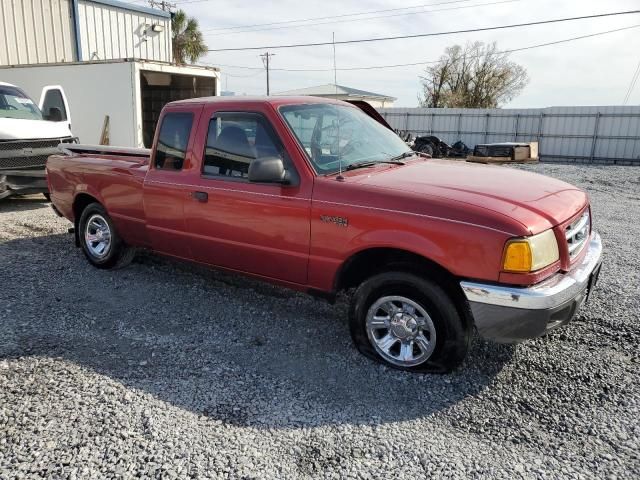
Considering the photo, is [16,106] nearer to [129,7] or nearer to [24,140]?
[24,140]

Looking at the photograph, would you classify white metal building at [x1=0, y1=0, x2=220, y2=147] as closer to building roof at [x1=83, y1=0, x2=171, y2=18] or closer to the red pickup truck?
building roof at [x1=83, y1=0, x2=171, y2=18]

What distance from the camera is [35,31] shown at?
53.4 ft

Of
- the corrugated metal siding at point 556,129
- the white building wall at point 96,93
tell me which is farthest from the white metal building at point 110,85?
the corrugated metal siding at point 556,129

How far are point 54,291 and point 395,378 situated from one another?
358cm

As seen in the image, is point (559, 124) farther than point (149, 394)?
Yes

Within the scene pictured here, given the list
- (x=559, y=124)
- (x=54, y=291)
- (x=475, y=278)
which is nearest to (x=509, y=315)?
(x=475, y=278)

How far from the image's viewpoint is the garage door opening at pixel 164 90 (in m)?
13.2

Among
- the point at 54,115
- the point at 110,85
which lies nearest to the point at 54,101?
the point at 110,85

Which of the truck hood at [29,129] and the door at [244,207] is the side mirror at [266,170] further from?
the truck hood at [29,129]

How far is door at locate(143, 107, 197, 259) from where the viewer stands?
4.55 metres

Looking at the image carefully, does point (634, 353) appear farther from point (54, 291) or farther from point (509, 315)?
point (54, 291)

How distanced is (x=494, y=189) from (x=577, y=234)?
2.35 feet

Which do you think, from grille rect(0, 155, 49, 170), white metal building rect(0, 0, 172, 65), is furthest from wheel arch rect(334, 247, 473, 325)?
white metal building rect(0, 0, 172, 65)

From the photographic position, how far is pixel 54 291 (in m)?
5.09
